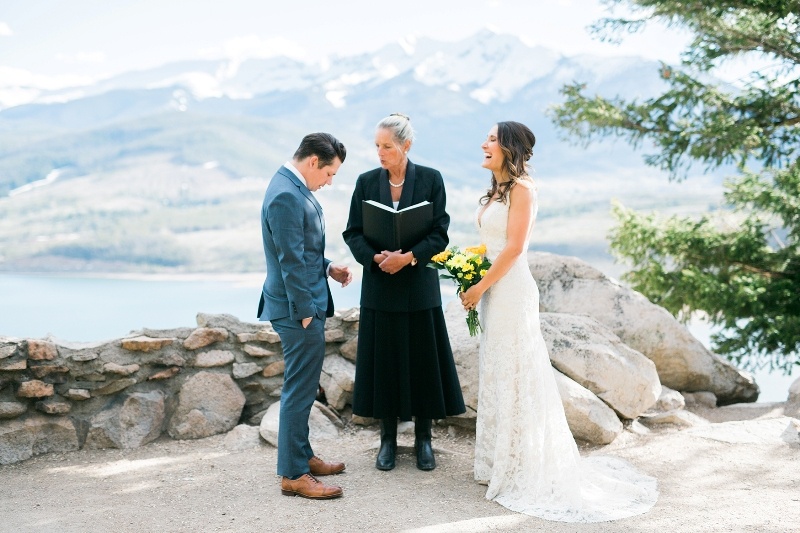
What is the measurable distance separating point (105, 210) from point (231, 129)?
49.1 m

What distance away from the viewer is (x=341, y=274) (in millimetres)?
4273

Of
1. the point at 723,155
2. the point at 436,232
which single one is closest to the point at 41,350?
the point at 436,232

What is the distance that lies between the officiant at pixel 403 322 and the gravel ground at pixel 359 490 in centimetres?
42

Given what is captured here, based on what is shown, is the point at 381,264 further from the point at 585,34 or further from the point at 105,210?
the point at 105,210

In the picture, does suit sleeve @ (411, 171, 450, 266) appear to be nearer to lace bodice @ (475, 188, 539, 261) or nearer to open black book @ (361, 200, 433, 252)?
open black book @ (361, 200, 433, 252)

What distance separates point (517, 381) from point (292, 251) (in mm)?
1458

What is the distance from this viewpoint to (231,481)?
4.48m

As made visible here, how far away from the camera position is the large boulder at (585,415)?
5.17 metres

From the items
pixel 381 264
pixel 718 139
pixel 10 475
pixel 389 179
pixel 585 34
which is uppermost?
pixel 585 34

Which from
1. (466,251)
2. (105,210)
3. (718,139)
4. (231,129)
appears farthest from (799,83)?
(231,129)

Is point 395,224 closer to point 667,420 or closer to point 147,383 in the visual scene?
point 147,383

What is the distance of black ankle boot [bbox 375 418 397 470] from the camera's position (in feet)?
15.0

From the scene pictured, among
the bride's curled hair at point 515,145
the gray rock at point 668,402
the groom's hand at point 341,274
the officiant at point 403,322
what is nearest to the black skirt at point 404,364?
the officiant at point 403,322

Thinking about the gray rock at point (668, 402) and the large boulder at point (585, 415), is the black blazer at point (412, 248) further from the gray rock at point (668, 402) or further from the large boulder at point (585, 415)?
the gray rock at point (668, 402)
